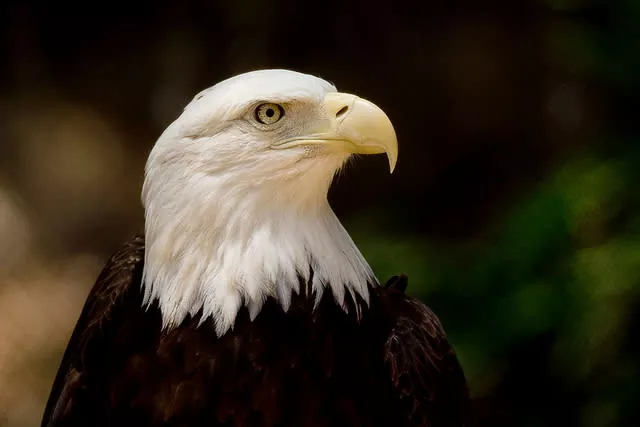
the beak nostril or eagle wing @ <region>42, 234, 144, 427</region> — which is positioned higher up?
the beak nostril

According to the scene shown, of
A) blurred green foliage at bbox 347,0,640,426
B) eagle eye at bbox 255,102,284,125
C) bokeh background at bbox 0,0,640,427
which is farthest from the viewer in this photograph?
bokeh background at bbox 0,0,640,427

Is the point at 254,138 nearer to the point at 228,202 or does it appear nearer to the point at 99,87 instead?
the point at 228,202

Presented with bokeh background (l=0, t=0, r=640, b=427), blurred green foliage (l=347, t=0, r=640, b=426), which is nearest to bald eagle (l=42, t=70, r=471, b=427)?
blurred green foliage (l=347, t=0, r=640, b=426)

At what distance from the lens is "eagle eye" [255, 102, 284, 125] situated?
1734 mm

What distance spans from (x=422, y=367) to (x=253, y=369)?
0.38m

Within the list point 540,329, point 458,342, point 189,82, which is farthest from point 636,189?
point 189,82

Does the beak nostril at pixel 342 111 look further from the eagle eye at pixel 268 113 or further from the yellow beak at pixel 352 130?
the eagle eye at pixel 268 113

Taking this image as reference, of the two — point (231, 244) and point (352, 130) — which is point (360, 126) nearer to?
point (352, 130)

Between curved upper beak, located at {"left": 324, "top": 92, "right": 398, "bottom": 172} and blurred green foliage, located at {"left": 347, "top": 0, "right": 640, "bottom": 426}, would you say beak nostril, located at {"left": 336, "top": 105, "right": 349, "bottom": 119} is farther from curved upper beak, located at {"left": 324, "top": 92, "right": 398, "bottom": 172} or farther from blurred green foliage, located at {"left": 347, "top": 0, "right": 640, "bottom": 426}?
blurred green foliage, located at {"left": 347, "top": 0, "right": 640, "bottom": 426}

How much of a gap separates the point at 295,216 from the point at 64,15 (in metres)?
3.03

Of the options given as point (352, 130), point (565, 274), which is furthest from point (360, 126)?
point (565, 274)

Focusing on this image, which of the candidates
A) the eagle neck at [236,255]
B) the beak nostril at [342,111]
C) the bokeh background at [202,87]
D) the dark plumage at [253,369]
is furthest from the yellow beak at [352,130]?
the bokeh background at [202,87]

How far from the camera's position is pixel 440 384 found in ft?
6.54

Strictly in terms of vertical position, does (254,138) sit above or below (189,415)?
above
